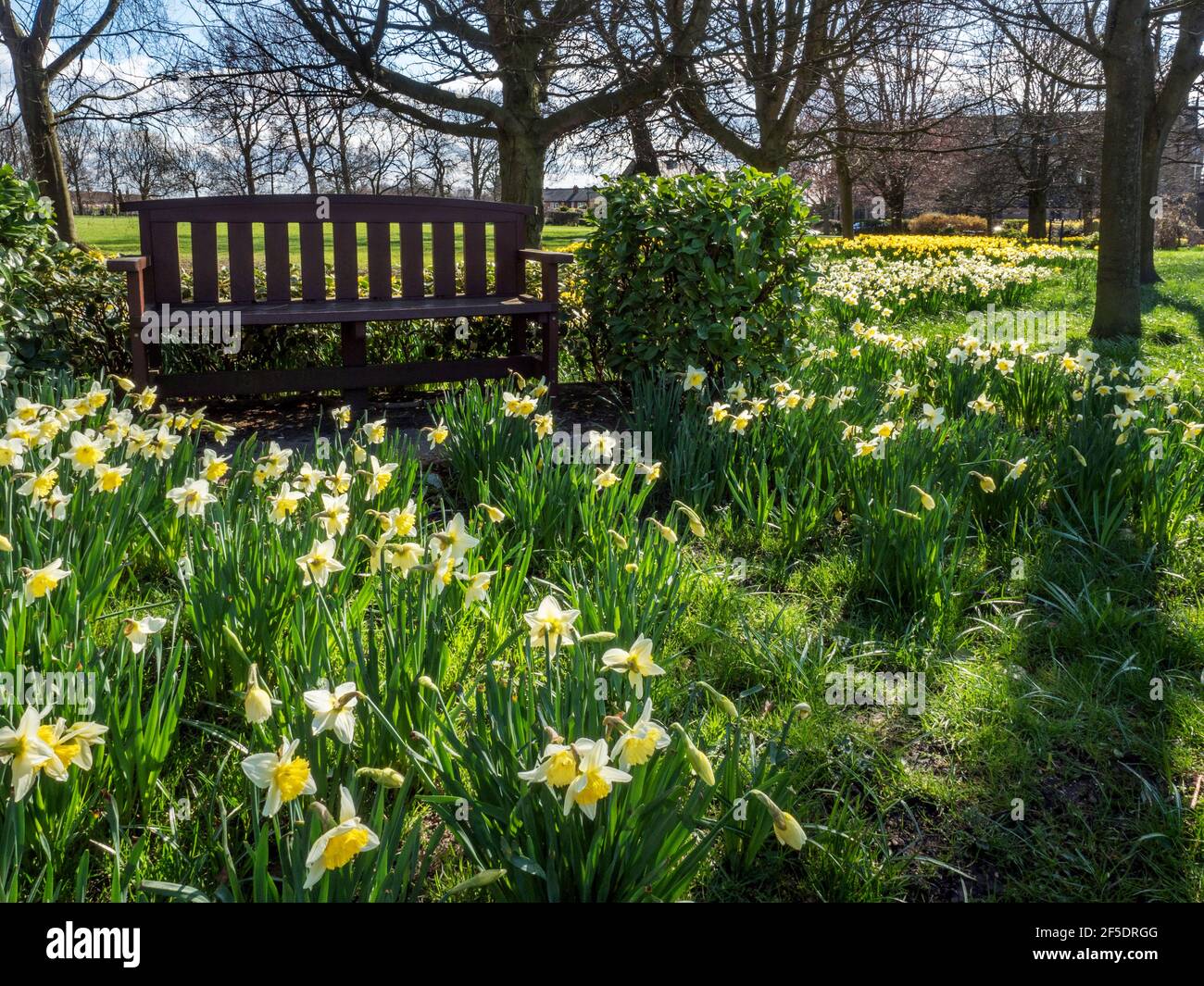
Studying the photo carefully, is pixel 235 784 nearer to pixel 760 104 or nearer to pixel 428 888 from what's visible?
pixel 428 888

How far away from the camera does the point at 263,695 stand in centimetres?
130

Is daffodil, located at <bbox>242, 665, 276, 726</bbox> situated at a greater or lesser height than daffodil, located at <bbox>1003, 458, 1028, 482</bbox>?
lesser

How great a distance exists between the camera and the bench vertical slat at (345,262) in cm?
498

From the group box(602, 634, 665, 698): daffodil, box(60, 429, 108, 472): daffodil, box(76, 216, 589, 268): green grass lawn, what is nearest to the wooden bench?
box(60, 429, 108, 472): daffodil

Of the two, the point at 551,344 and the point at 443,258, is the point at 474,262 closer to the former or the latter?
the point at 443,258

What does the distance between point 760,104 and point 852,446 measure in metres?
7.08

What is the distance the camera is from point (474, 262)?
5.33 meters

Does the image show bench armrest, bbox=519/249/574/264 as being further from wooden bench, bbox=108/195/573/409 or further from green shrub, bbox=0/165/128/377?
green shrub, bbox=0/165/128/377

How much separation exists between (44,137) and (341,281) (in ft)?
19.1

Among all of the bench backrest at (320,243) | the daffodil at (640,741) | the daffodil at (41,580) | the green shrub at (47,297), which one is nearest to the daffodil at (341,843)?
the daffodil at (640,741)

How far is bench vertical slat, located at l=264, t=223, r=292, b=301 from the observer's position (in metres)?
4.87

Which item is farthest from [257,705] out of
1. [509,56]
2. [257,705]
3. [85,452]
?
[509,56]

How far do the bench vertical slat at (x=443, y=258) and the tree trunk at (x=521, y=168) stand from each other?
2.62m

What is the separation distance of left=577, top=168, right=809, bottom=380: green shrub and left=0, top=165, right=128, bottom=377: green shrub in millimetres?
2422
